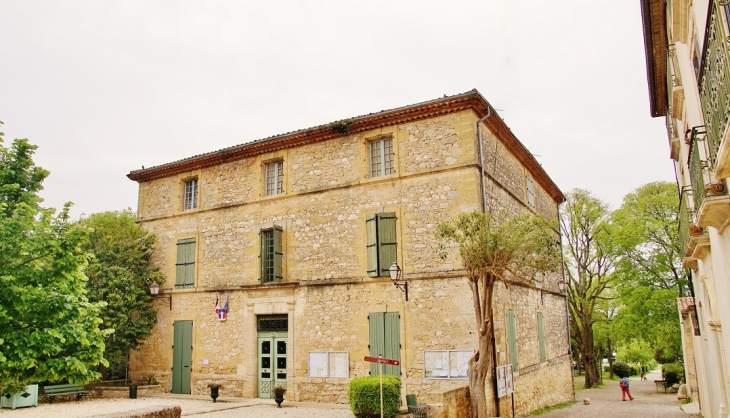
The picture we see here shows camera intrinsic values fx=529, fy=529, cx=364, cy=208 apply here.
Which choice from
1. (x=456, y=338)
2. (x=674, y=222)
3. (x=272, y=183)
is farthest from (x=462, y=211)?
(x=674, y=222)

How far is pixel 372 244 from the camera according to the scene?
14.5 m

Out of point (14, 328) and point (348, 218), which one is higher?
point (348, 218)

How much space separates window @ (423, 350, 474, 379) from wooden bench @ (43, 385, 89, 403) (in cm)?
1097

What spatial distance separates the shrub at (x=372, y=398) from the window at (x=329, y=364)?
226cm

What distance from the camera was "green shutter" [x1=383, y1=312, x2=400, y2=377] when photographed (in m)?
13.7

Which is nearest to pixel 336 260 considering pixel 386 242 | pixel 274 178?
pixel 386 242

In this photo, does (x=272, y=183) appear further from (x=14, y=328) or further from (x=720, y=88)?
(x=720, y=88)

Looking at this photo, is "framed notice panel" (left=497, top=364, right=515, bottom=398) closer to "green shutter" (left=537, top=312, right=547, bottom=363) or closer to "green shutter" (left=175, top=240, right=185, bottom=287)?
"green shutter" (left=537, top=312, right=547, bottom=363)

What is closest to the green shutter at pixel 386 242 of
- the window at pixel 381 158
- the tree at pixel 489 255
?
the window at pixel 381 158

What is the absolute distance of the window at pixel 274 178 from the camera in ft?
55.4

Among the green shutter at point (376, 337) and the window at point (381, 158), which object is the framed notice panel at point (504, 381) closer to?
the green shutter at point (376, 337)

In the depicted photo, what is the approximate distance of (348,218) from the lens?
15.2 metres

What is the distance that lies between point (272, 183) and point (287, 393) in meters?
6.44

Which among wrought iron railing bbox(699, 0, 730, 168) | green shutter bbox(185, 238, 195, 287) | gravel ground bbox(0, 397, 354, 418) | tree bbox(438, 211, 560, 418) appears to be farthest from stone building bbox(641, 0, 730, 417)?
green shutter bbox(185, 238, 195, 287)
